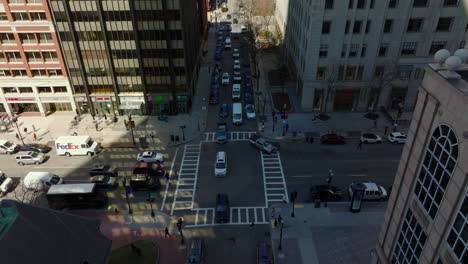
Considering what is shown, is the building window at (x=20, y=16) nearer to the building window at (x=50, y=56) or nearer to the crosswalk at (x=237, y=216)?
the building window at (x=50, y=56)

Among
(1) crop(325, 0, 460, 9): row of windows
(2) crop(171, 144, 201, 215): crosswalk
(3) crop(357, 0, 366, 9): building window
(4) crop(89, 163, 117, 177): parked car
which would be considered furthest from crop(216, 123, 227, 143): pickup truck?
(3) crop(357, 0, 366, 9): building window

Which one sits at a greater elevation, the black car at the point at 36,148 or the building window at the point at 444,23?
the building window at the point at 444,23

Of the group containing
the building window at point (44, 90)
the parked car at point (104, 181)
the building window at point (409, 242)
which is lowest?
the parked car at point (104, 181)

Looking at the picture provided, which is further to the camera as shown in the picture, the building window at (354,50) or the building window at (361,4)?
the building window at (354,50)

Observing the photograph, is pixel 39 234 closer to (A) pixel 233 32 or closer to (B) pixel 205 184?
(B) pixel 205 184

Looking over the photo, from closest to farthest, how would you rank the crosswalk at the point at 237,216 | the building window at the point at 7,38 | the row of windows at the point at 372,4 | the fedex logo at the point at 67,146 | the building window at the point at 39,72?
the crosswalk at the point at 237,216, the fedex logo at the point at 67,146, the row of windows at the point at 372,4, the building window at the point at 7,38, the building window at the point at 39,72

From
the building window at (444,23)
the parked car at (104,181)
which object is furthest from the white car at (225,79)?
the building window at (444,23)

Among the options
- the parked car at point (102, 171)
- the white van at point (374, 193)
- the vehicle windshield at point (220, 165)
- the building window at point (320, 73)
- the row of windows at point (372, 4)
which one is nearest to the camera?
the white van at point (374, 193)

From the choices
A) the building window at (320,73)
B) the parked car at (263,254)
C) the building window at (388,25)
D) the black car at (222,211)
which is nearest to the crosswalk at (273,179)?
the black car at (222,211)
